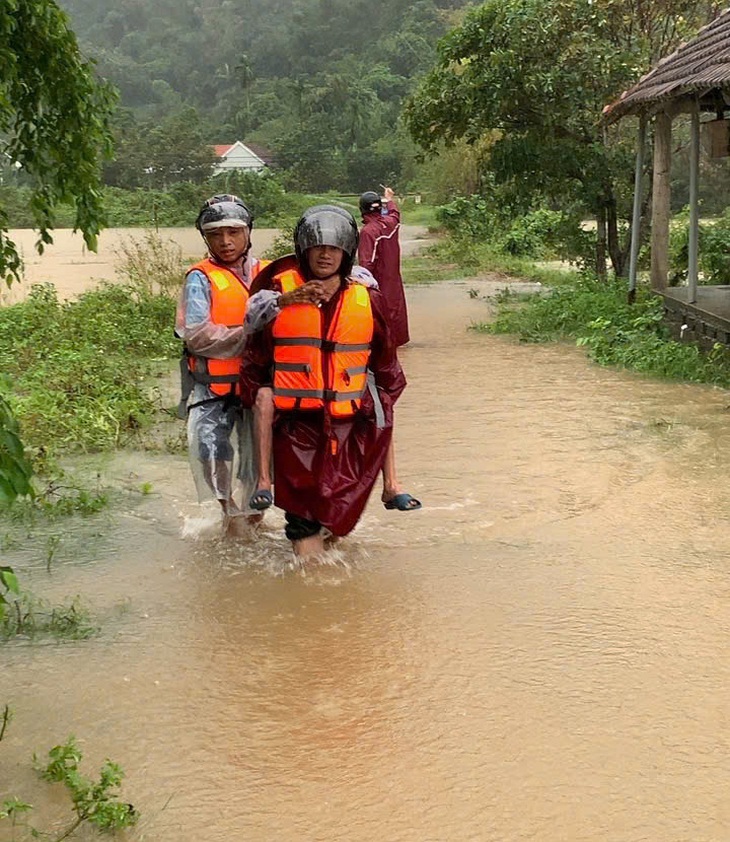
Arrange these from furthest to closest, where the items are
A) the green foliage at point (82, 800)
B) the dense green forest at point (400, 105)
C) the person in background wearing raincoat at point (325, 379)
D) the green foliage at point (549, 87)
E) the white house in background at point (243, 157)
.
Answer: the white house in background at point (243, 157), the dense green forest at point (400, 105), the green foliage at point (549, 87), the person in background wearing raincoat at point (325, 379), the green foliage at point (82, 800)

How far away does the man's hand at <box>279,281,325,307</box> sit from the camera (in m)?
4.65

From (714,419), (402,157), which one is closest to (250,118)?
(402,157)

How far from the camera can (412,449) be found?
758cm

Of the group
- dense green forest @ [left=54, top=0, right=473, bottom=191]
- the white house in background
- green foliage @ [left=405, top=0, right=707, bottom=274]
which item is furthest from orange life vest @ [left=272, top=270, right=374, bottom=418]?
the white house in background

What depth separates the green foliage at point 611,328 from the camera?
9578 millimetres

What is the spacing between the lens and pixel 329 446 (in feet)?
16.2

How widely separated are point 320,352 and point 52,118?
5.15 feet

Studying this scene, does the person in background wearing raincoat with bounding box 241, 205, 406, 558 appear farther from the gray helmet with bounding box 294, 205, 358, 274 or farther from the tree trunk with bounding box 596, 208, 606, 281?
the tree trunk with bounding box 596, 208, 606, 281

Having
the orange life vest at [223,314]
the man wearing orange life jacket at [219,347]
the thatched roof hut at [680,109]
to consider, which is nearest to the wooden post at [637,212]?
the thatched roof hut at [680,109]

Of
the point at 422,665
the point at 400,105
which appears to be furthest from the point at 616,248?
the point at 400,105

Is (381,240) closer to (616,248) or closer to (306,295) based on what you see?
(306,295)

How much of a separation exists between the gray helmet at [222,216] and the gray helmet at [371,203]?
471 centimetres

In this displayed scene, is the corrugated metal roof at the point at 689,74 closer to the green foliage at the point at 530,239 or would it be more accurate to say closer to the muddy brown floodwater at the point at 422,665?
the muddy brown floodwater at the point at 422,665

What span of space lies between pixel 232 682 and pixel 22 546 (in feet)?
6.37
